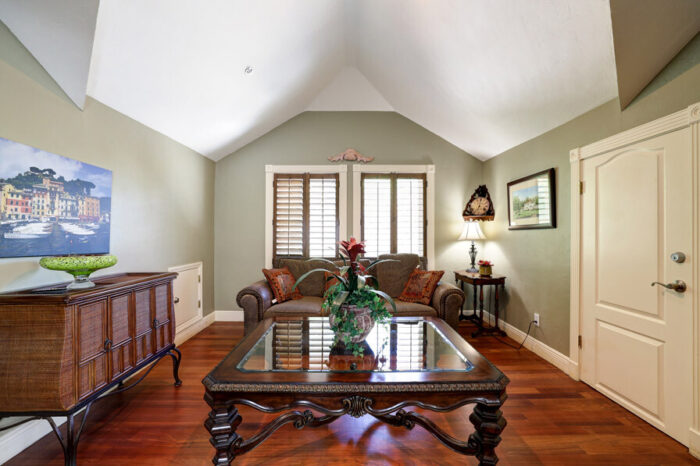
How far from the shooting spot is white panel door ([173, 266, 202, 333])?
337 centimetres

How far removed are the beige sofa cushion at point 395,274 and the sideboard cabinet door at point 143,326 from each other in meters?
2.35

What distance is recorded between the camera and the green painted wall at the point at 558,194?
187cm

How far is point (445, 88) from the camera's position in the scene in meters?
3.14

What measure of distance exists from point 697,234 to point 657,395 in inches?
42.1

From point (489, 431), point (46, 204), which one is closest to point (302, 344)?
point (489, 431)

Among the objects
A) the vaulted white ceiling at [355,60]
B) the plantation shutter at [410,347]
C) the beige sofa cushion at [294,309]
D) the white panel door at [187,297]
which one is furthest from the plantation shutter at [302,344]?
the vaulted white ceiling at [355,60]

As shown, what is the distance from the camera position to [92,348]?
164 centimetres

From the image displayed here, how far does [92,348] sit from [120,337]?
23cm

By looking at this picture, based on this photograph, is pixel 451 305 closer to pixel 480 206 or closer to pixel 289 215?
pixel 480 206

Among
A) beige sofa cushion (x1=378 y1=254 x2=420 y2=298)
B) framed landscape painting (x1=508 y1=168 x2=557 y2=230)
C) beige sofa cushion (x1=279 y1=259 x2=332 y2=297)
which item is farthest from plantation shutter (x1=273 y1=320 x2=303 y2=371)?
framed landscape painting (x1=508 y1=168 x2=557 y2=230)

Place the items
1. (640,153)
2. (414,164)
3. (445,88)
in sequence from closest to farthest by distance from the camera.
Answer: (640,153) → (445,88) → (414,164)

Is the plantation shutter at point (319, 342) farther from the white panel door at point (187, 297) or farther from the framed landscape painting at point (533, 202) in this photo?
the framed landscape painting at point (533, 202)

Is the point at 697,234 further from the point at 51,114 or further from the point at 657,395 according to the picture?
the point at 51,114

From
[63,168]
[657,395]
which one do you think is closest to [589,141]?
[657,395]
